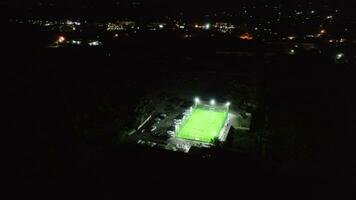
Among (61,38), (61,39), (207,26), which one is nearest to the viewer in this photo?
(61,39)

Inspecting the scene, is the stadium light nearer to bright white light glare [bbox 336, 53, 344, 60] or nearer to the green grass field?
bright white light glare [bbox 336, 53, 344, 60]

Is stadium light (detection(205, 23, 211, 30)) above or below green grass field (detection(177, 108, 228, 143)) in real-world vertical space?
above

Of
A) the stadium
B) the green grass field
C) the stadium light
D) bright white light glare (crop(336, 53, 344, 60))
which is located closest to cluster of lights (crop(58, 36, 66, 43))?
the stadium light

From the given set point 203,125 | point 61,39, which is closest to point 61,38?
point 61,39

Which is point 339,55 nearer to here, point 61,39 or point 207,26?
point 207,26

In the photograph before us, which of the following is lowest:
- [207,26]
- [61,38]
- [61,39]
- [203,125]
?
[203,125]

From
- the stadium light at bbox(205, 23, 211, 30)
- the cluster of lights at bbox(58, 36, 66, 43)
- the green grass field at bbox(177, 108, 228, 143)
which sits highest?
the stadium light at bbox(205, 23, 211, 30)

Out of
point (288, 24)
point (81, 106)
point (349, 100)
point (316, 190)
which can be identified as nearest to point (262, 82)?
point (349, 100)

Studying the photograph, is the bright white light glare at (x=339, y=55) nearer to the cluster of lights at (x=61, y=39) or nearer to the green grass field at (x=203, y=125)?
the green grass field at (x=203, y=125)
